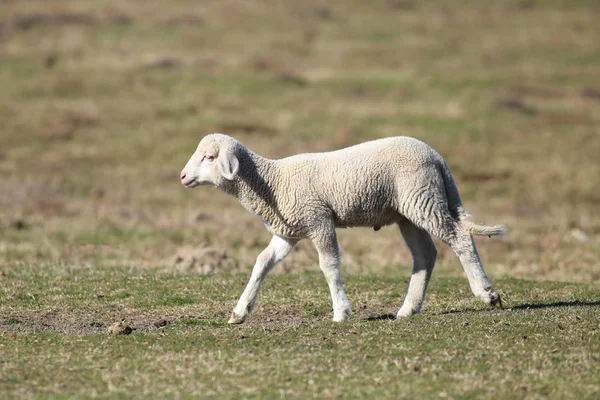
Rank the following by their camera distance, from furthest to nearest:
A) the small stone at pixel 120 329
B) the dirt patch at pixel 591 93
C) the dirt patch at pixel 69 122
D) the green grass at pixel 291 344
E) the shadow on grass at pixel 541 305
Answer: the dirt patch at pixel 591 93 → the dirt patch at pixel 69 122 → the shadow on grass at pixel 541 305 → the small stone at pixel 120 329 → the green grass at pixel 291 344

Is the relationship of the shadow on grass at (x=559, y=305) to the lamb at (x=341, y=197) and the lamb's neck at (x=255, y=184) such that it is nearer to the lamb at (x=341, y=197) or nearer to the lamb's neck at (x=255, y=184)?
the lamb at (x=341, y=197)

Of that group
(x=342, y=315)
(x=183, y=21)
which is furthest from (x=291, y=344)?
Answer: (x=183, y=21)

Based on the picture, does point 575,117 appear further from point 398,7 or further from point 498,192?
point 398,7

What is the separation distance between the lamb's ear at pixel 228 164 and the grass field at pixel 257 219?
1766 millimetres

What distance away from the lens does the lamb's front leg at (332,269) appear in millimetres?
10656

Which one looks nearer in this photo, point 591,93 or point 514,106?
point 514,106

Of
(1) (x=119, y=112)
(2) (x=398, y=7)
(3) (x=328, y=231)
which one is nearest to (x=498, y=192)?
(1) (x=119, y=112)

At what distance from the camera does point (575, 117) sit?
3631 cm

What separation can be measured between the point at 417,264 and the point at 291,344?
2.57 metres

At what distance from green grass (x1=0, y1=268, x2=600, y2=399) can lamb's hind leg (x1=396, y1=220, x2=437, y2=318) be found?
0.27 m

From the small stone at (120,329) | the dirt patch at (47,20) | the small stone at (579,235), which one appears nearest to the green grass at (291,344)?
the small stone at (120,329)

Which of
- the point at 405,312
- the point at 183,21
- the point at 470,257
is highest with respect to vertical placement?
the point at 183,21

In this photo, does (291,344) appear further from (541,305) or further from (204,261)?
(204,261)

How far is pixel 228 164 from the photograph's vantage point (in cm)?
1078
